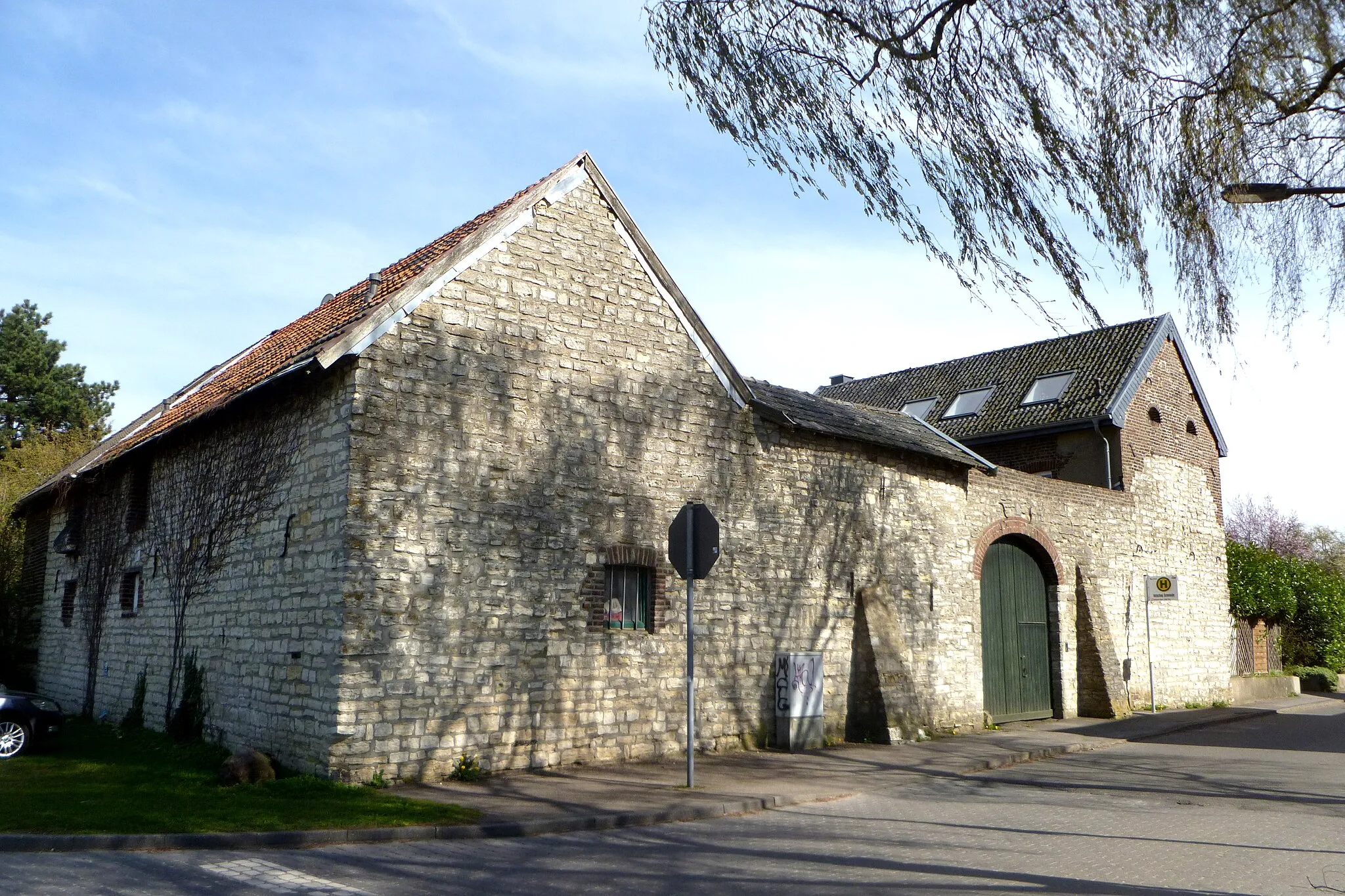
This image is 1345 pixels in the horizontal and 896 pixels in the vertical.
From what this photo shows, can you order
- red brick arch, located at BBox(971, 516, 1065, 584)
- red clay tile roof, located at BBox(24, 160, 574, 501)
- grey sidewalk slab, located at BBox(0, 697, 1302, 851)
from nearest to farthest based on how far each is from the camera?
1. grey sidewalk slab, located at BBox(0, 697, 1302, 851)
2. red clay tile roof, located at BBox(24, 160, 574, 501)
3. red brick arch, located at BBox(971, 516, 1065, 584)

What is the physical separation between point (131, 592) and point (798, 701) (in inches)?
396

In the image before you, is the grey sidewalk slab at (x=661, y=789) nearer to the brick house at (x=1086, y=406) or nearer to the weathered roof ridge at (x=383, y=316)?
the weathered roof ridge at (x=383, y=316)

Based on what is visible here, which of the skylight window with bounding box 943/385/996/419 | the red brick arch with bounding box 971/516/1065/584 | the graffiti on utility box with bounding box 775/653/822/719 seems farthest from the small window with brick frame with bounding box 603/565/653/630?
the skylight window with bounding box 943/385/996/419

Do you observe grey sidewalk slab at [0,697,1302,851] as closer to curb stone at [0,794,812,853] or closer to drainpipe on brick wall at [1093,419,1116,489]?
curb stone at [0,794,812,853]

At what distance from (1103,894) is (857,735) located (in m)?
8.47

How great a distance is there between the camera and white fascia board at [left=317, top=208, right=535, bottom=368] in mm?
10195

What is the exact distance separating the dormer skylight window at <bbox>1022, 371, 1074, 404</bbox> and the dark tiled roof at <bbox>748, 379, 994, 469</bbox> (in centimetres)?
767

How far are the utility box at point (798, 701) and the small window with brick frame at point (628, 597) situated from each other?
87.2 inches

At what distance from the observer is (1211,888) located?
627cm

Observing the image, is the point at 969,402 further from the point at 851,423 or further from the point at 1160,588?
the point at 851,423

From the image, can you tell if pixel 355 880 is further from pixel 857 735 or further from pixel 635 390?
pixel 857 735

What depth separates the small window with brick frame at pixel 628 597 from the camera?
39.7 feet

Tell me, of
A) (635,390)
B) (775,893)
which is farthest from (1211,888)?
(635,390)

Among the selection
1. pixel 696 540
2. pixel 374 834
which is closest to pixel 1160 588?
pixel 696 540
